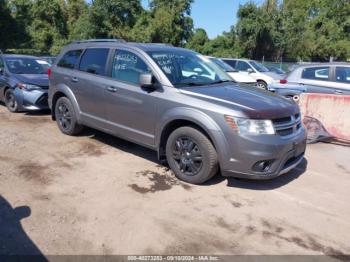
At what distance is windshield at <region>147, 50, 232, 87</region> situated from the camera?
5.18 meters

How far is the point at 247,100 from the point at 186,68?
4.35ft

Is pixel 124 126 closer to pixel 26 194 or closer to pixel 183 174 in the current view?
pixel 183 174

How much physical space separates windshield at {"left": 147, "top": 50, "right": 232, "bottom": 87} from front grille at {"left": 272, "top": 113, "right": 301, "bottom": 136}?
1284 mm

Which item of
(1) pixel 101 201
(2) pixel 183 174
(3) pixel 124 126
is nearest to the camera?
(1) pixel 101 201

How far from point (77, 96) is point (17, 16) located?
1571 inches

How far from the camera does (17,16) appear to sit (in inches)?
1602

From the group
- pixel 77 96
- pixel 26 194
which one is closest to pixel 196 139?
pixel 26 194

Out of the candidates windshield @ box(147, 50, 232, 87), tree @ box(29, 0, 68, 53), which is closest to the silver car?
windshield @ box(147, 50, 232, 87)

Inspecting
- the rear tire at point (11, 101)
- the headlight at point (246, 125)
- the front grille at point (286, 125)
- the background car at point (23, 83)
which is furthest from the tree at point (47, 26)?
the headlight at point (246, 125)

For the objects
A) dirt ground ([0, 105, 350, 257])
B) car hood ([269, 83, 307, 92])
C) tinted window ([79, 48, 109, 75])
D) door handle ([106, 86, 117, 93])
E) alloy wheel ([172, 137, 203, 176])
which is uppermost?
tinted window ([79, 48, 109, 75])

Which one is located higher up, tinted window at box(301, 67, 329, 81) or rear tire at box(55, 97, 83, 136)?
tinted window at box(301, 67, 329, 81)

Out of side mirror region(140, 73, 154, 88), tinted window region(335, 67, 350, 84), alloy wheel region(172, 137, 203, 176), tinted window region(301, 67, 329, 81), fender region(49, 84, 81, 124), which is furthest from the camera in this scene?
tinted window region(301, 67, 329, 81)

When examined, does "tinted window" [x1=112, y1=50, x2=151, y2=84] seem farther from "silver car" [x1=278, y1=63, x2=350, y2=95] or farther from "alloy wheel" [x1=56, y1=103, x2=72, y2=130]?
"silver car" [x1=278, y1=63, x2=350, y2=95]

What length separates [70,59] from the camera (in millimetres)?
6777
